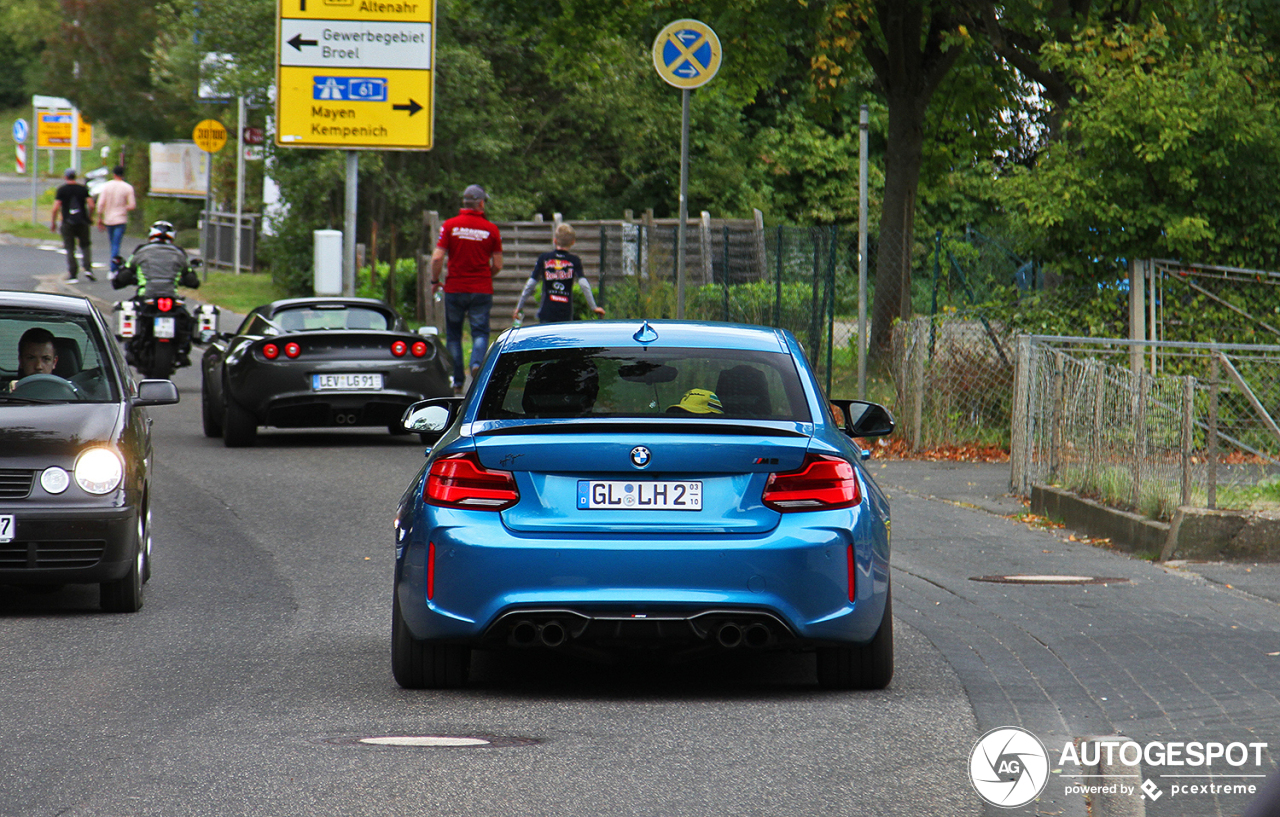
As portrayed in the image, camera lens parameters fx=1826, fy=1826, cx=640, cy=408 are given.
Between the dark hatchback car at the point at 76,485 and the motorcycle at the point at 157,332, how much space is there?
1106 centimetres

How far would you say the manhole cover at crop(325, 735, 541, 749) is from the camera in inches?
224

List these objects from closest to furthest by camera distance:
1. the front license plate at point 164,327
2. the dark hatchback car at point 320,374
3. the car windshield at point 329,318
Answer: the dark hatchback car at point 320,374, the car windshield at point 329,318, the front license plate at point 164,327

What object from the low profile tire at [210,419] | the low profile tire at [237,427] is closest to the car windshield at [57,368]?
the low profile tire at [237,427]

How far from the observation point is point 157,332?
1970 centimetres

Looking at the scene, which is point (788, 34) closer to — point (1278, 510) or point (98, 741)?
point (1278, 510)

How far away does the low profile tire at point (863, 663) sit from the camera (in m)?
6.51

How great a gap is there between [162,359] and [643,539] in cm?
1468

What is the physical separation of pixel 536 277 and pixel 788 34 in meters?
6.28

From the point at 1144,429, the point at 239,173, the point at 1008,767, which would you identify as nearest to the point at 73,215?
the point at 239,173

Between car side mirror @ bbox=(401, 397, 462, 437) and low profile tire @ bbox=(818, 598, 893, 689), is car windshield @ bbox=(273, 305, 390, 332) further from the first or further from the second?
low profile tire @ bbox=(818, 598, 893, 689)

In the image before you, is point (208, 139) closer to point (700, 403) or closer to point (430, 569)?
point (700, 403)

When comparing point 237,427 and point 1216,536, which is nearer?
point 1216,536

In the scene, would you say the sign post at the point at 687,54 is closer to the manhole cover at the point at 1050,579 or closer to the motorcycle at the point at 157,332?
the motorcycle at the point at 157,332

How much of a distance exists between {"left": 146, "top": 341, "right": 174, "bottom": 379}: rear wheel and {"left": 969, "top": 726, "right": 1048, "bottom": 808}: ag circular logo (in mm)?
15346
